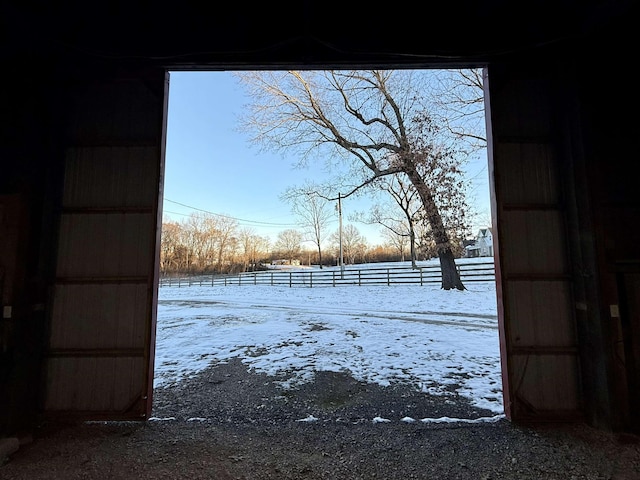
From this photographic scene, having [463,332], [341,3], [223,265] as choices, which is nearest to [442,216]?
[463,332]

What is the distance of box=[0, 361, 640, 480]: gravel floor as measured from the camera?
1.92 metres

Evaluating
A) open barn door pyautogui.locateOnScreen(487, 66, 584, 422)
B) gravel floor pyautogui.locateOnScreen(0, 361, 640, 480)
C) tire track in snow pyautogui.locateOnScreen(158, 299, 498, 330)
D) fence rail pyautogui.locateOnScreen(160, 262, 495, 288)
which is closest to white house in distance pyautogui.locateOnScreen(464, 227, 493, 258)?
fence rail pyautogui.locateOnScreen(160, 262, 495, 288)

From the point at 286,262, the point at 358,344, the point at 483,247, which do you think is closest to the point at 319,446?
the point at 358,344

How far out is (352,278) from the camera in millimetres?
16219

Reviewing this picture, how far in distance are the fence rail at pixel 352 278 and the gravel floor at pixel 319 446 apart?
11118 mm

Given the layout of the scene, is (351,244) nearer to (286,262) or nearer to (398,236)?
(286,262)

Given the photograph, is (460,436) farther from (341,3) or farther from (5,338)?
(341,3)

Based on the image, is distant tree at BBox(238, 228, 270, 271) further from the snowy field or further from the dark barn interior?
the dark barn interior

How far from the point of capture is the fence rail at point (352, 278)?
43.6 ft

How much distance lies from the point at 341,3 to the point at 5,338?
13.0 feet

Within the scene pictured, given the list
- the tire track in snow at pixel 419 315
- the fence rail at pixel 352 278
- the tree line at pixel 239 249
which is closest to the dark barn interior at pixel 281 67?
the tire track in snow at pixel 419 315

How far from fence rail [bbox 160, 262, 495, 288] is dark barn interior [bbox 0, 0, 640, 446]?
1055 centimetres

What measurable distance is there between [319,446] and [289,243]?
112 feet

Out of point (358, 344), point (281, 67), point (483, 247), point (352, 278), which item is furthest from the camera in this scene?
point (483, 247)
